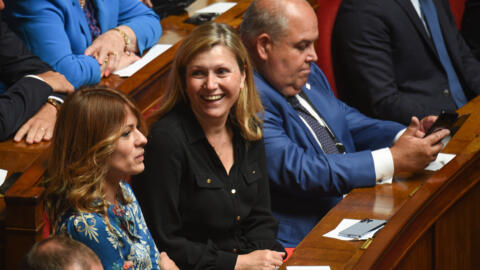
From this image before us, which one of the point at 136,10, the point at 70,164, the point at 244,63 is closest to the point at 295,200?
the point at 244,63

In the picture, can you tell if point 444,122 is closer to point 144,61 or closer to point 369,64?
point 369,64

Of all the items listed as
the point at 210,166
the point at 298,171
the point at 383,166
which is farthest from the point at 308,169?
the point at 210,166

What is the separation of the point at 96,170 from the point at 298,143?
68cm

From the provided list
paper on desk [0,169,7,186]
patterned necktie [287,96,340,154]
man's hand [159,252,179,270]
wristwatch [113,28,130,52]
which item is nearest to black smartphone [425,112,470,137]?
patterned necktie [287,96,340,154]

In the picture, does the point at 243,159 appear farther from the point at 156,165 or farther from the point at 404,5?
the point at 404,5

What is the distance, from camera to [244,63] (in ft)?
4.82

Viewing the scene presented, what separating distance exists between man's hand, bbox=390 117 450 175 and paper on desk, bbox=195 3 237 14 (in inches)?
35.2

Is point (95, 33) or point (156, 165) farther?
point (95, 33)

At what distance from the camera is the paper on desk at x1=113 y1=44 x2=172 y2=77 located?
1817 millimetres

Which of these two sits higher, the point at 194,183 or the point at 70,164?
the point at 70,164

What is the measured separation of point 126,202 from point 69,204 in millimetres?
132

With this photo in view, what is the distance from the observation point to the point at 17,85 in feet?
4.90

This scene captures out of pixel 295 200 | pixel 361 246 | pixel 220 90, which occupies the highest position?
pixel 220 90

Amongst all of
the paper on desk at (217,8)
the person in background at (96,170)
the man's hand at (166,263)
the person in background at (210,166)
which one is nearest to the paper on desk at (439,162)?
the person in background at (210,166)
